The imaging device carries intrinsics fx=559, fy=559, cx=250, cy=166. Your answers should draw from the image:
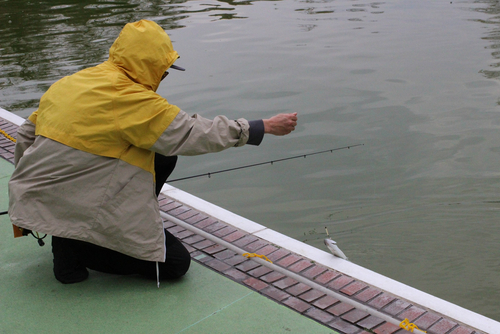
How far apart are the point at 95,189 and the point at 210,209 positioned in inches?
67.1

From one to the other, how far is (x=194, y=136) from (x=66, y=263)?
1.23m

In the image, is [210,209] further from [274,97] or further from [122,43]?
[274,97]

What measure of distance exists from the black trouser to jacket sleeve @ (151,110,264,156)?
0.39m

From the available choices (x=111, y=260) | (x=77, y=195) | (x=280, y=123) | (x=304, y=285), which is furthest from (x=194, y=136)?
(x=304, y=285)

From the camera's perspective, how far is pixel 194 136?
119 inches

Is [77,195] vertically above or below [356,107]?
above

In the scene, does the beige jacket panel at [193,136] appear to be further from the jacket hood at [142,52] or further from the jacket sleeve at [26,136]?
the jacket sleeve at [26,136]

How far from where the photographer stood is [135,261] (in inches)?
136

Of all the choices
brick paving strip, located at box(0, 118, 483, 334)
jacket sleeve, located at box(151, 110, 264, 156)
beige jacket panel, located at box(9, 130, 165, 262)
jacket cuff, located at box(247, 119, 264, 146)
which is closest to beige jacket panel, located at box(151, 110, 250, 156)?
jacket sleeve, located at box(151, 110, 264, 156)

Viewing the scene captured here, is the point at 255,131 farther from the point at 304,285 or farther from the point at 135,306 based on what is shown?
the point at 135,306

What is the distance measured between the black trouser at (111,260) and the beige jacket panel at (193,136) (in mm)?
394

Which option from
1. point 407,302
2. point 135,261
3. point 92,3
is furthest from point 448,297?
point 92,3

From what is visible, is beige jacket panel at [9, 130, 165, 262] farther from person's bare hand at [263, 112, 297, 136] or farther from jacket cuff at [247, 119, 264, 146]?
person's bare hand at [263, 112, 297, 136]

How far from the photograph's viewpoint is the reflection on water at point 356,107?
16.9 ft
